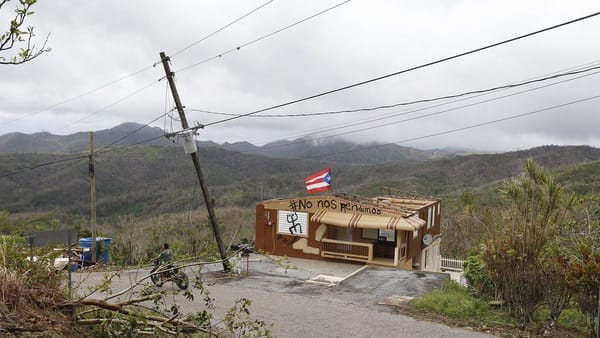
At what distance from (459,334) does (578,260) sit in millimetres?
2508

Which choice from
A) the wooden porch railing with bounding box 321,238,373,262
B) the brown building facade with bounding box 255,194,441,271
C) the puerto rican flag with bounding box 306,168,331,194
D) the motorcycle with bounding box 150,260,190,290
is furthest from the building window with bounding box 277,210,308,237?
the motorcycle with bounding box 150,260,190,290

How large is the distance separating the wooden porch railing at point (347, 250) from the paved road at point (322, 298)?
0.88 metres

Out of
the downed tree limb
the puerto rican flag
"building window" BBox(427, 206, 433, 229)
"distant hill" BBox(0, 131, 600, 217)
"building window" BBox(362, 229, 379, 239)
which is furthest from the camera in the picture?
"distant hill" BBox(0, 131, 600, 217)

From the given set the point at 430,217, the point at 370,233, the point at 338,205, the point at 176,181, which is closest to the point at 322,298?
the point at 338,205

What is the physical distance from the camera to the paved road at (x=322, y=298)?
9055 mm

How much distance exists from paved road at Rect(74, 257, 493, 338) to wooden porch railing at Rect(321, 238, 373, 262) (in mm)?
877

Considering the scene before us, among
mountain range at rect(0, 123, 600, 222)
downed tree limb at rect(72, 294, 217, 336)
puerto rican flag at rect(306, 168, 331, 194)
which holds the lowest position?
mountain range at rect(0, 123, 600, 222)

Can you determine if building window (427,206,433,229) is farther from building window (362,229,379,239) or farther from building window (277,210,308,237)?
building window (277,210,308,237)

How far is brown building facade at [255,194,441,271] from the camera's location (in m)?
19.0

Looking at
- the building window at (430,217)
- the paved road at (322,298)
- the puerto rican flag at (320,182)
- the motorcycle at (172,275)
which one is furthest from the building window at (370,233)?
the motorcycle at (172,275)

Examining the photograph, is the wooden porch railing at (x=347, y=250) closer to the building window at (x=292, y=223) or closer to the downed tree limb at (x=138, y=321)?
the building window at (x=292, y=223)

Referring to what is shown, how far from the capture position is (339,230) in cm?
2059

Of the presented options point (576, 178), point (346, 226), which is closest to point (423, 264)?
point (346, 226)

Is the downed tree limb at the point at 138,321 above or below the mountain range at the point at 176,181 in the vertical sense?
above
